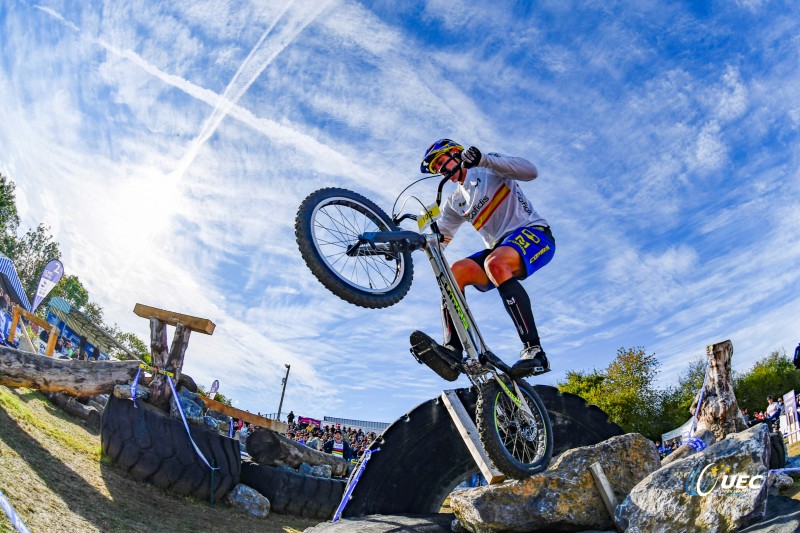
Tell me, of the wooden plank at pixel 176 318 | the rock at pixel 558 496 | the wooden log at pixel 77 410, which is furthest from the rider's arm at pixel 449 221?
the wooden log at pixel 77 410

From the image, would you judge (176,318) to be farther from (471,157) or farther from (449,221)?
(471,157)

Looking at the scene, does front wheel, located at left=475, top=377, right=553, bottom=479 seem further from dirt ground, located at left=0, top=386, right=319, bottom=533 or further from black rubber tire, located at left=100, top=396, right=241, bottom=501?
black rubber tire, located at left=100, top=396, right=241, bottom=501

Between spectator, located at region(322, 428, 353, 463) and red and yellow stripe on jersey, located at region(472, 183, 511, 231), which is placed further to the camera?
spectator, located at region(322, 428, 353, 463)

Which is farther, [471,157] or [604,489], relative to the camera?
[471,157]

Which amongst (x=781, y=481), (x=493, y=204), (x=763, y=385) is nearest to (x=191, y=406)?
(x=493, y=204)

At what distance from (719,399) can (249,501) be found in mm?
8737

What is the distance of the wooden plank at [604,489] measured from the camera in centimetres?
430

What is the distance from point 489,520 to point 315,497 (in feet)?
24.6

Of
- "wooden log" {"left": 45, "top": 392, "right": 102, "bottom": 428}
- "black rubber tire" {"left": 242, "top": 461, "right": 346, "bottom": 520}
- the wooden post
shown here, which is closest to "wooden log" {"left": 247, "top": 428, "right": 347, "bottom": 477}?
"black rubber tire" {"left": 242, "top": 461, "right": 346, "bottom": 520}

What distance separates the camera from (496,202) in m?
5.54

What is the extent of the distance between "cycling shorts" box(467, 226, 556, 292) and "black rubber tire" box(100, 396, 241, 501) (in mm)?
6615

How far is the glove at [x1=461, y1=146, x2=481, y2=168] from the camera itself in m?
5.22

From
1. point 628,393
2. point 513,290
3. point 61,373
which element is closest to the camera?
point 513,290

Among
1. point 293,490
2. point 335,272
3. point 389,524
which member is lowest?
point 389,524
